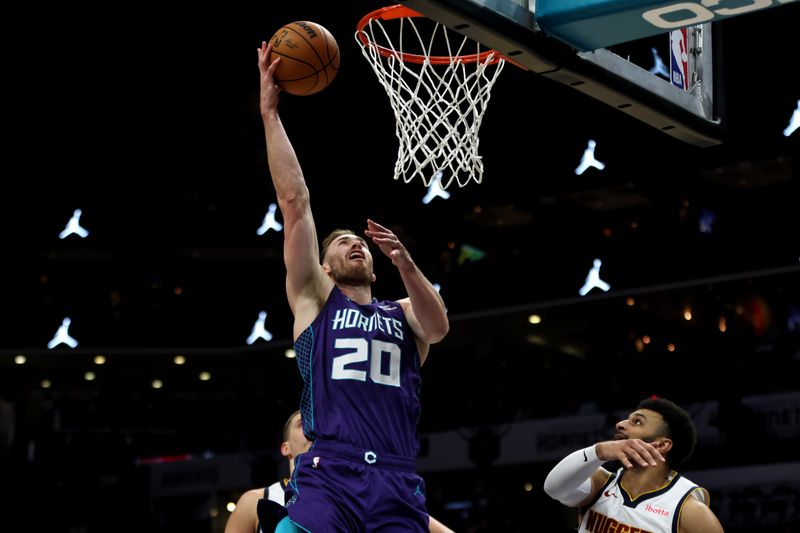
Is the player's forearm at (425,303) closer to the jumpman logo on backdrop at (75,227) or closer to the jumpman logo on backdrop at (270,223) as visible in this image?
the jumpman logo on backdrop at (270,223)

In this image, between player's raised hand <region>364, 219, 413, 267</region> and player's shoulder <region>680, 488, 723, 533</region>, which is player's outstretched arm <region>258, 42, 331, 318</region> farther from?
player's shoulder <region>680, 488, 723, 533</region>

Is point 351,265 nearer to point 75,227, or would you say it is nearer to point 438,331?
point 438,331

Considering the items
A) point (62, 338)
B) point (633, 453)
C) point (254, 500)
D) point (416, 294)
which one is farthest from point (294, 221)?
point (62, 338)

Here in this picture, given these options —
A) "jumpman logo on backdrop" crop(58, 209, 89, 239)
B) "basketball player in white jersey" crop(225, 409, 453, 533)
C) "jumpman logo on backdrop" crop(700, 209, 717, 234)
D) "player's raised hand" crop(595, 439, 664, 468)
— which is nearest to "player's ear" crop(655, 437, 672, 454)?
"player's raised hand" crop(595, 439, 664, 468)

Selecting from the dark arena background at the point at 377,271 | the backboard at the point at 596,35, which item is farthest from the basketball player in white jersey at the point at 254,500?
the dark arena background at the point at 377,271

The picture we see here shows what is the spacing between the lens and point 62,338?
17469mm

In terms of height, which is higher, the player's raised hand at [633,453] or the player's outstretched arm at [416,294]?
the player's outstretched arm at [416,294]

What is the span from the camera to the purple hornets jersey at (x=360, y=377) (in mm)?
4008

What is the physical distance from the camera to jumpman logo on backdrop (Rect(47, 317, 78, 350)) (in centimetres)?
1747

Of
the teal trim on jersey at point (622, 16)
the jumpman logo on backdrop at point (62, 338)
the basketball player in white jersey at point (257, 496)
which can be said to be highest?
the teal trim on jersey at point (622, 16)

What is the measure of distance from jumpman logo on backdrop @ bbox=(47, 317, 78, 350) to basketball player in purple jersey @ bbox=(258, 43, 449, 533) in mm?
13948

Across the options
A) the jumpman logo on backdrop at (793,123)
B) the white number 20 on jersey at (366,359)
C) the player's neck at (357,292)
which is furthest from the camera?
the jumpman logo on backdrop at (793,123)

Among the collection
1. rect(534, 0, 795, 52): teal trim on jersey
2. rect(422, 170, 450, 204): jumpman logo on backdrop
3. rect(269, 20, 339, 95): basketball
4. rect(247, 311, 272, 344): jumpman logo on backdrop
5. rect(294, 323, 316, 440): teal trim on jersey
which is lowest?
rect(247, 311, 272, 344): jumpman logo on backdrop

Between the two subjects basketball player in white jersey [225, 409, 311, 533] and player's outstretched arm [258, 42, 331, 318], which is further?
basketball player in white jersey [225, 409, 311, 533]
